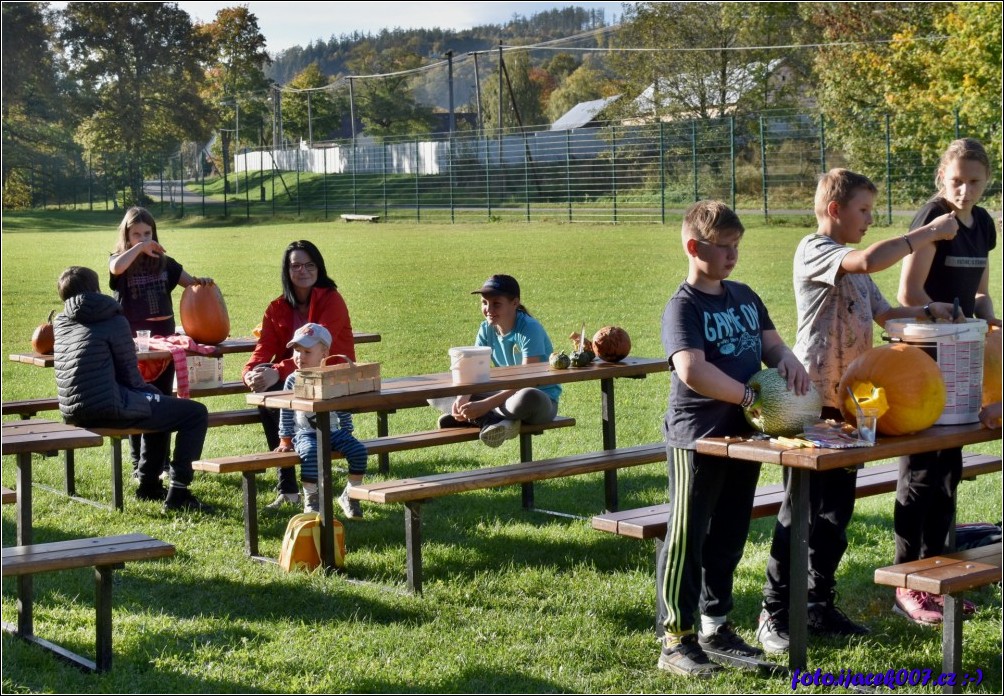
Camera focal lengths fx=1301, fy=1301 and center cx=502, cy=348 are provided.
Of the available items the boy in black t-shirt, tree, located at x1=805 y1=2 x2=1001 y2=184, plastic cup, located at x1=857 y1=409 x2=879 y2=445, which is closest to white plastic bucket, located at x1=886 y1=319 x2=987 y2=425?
plastic cup, located at x1=857 y1=409 x2=879 y2=445

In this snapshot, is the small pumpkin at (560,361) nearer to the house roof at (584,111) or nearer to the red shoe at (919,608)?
the red shoe at (919,608)

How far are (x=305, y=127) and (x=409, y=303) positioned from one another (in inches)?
135

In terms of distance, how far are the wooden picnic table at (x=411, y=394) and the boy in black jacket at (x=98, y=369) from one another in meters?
0.81

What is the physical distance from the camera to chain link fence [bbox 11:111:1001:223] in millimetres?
24766

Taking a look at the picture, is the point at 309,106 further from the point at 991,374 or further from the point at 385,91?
the point at 991,374

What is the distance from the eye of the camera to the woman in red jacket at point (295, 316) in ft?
20.6

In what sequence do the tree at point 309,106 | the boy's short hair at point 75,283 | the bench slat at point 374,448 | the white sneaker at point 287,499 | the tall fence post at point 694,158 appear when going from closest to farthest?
the bench slat at point 374,448, the boy's short hair at point 75,283, the white sneaker at point 287,499, the tree at point 309,106, the tall fence post at point 694,158

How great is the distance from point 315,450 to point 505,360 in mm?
1127

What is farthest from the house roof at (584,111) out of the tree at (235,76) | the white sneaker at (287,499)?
the white sneaker at (287,499)

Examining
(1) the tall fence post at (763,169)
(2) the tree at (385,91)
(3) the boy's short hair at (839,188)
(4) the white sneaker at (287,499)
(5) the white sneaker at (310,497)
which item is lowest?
(4) the white sneaker at (287,499)

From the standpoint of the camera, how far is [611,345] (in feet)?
20.4

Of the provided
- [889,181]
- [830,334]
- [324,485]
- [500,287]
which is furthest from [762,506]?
[889,181]

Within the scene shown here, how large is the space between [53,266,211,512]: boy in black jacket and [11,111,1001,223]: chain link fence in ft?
44.0

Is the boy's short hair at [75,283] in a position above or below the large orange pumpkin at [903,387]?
above
